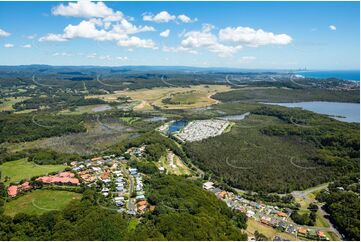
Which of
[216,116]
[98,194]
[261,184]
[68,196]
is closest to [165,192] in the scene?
[98,194]

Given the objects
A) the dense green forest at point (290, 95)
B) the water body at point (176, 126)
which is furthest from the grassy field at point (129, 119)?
the dense green forest at point (290, 95)

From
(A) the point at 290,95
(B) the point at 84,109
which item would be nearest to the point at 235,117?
(B) the point at 84,109

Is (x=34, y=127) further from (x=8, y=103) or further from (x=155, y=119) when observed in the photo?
(x=8, y=103)

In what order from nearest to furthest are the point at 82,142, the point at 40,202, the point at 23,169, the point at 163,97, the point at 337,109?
1. the point at 40,202
2. the point at 23,169
3. the point at 82,142
4. the point at 337,109
5. the point at 163,97

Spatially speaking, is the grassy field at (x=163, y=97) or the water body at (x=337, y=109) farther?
the grassy field at (x=163, y=97)

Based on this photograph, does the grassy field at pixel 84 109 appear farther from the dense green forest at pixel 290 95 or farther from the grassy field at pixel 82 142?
the dense green forest at pixel 290 95

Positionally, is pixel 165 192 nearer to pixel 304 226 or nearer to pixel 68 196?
pixel 68 196
